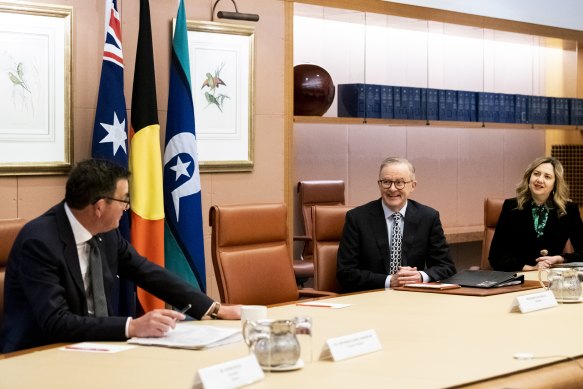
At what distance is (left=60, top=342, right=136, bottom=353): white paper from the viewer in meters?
2.85

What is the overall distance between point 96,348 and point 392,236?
2304 mm

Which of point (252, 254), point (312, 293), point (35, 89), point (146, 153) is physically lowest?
point (312, 293)

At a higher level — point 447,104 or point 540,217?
point 447,104

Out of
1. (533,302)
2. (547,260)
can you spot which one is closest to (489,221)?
(547,260)

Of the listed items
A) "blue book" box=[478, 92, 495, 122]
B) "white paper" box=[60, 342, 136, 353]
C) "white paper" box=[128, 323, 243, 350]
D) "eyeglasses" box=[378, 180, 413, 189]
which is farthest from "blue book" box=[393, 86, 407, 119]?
"white paper" box=[60, 342, 136, 353]

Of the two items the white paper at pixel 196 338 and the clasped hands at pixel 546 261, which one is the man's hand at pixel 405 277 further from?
the white paper at pixel 196 338

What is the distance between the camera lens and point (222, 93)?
5.99m

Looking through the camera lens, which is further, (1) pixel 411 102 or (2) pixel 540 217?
(1) pixel 411 102

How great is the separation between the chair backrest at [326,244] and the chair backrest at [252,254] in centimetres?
25

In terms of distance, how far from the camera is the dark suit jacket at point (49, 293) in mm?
3029

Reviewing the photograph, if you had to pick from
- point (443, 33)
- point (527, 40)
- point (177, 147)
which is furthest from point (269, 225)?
point (527, 40)

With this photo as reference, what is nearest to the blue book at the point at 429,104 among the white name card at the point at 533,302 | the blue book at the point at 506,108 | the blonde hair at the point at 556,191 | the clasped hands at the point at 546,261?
the blue book at the point at 506,108

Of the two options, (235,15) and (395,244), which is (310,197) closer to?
(235,15)

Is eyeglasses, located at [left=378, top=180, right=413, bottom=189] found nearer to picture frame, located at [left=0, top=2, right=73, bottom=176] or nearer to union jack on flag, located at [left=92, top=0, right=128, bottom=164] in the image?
union jack on flag, located at [left=92, top=0, right=128, bottom=164]
